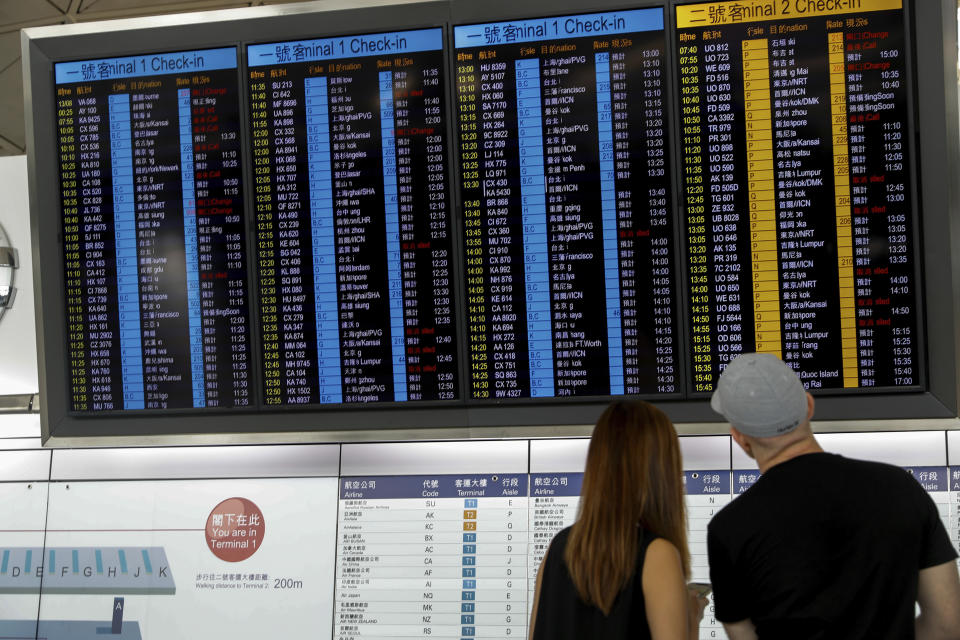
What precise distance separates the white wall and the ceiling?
78.8 inches

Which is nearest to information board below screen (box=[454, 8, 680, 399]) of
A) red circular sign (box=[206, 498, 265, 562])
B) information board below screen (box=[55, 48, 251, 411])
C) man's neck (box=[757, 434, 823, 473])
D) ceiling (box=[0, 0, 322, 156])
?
information board below screen (box=[55, 48, 251, 411])

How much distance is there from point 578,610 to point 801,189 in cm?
179

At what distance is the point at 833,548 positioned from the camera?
1.84 meters

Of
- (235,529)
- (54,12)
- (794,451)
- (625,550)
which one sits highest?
(54,12)

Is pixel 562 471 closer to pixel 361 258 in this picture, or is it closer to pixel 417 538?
pixel 417 538

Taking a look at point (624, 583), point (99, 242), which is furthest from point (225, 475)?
point (624, 583)

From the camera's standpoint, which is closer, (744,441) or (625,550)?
(625,550)

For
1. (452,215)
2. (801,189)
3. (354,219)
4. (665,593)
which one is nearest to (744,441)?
(665,593)

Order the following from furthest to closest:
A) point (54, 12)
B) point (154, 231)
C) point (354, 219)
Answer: point (54, 12) < point (154, 231) < point (354, 219)

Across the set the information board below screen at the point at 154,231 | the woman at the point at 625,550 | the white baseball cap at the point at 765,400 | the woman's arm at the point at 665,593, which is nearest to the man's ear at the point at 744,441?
the white baseball cap at the point at 765,400

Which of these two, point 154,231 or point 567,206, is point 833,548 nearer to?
point 567,206

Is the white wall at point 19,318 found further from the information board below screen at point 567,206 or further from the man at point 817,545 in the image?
the man at point 817,545

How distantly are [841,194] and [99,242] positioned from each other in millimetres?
2763

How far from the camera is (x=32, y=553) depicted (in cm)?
372
